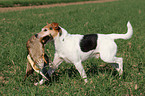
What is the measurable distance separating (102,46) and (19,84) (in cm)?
176

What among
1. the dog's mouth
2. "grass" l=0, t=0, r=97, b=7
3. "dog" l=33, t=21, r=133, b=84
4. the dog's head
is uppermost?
the dog's head

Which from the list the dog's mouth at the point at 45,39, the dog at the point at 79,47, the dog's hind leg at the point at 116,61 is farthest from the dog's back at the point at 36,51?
the dog's hind leg at the point at 116,61

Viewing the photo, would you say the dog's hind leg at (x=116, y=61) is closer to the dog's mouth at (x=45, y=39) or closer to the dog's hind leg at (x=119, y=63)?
the dog's hind leg at (x=119, y=63)

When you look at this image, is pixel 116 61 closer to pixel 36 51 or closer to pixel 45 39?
pixel 45 39

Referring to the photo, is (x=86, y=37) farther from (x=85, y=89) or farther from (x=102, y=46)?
(x=85, y=89)

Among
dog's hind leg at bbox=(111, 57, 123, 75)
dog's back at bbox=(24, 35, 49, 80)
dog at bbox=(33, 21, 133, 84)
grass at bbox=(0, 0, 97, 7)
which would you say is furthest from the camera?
grass at bbox=(0, 0, 97, 7)

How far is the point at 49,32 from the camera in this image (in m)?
2.73

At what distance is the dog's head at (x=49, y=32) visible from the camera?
2.66 meters

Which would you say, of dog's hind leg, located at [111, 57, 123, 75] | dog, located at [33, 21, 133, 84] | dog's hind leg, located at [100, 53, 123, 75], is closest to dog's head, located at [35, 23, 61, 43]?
dog, located at [33, 21, 133, 84]

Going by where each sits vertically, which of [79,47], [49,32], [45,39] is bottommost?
[79,47]

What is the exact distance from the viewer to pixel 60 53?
2.96 meters

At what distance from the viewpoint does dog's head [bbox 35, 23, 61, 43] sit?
2.66m


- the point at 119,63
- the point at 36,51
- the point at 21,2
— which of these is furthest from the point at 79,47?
the point at 21,2

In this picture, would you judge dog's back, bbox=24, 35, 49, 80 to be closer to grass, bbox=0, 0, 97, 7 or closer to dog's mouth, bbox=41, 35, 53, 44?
dog's mouth, bbox=41, 35, 53, 44
